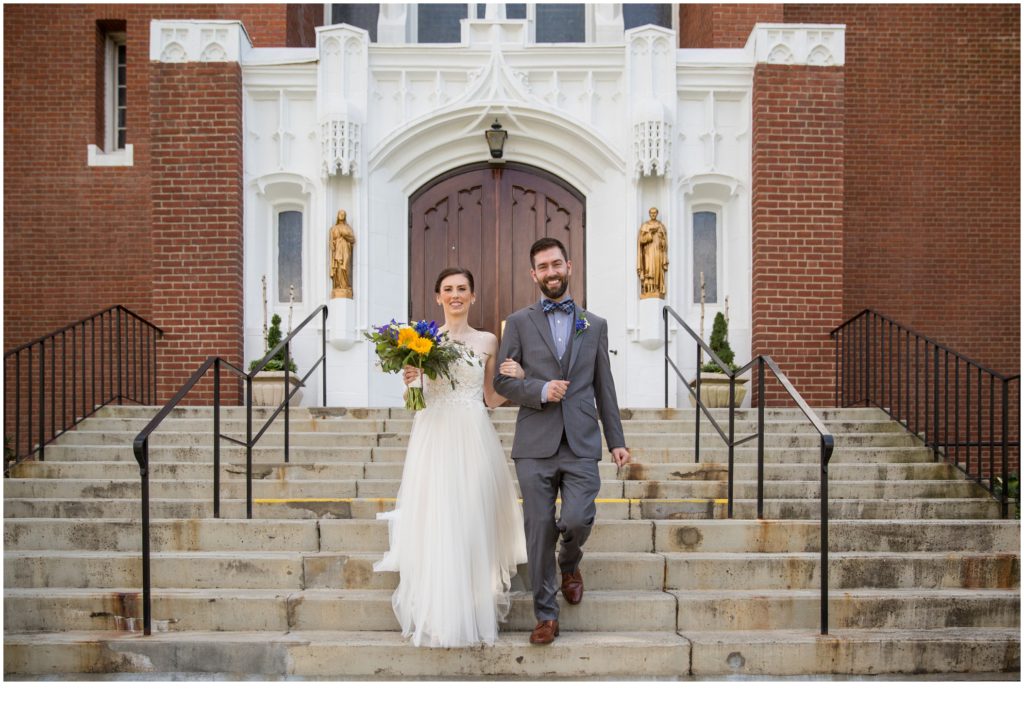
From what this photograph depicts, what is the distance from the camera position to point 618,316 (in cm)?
1019

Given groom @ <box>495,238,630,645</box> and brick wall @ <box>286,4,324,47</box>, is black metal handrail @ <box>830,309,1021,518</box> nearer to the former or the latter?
groom @ <box>495,238,630,645</box>

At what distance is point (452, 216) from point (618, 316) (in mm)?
2086

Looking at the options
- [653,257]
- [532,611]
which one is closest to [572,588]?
[532,611]

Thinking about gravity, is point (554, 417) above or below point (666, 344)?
below

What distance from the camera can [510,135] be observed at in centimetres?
1038

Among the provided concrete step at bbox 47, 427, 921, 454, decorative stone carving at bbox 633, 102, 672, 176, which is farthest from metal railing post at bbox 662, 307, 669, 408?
decorative stone carving at bbox 633, 102, 672, 176

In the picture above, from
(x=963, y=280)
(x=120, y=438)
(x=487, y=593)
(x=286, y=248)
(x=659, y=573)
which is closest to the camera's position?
(x=487, y=593)

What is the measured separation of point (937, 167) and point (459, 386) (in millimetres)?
8301

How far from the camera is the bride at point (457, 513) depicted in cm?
461

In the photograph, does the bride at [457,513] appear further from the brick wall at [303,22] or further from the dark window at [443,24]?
the dark window at [443,24]

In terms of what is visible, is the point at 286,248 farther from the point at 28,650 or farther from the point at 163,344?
the point at 28,650

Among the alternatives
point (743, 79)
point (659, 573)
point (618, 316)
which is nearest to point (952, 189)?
point (743, 79)

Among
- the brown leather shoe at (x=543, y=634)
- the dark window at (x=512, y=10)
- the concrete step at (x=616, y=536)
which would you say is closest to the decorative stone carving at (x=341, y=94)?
the dark window at (x=512, y=10)

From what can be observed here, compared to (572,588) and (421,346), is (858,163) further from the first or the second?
(421,346)
